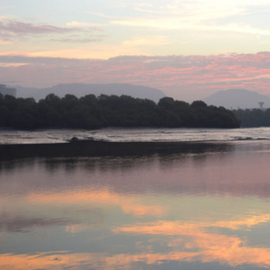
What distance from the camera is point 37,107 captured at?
67.1 metres

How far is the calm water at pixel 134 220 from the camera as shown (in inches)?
273

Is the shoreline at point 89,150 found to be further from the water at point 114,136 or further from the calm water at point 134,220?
the water at point 114,136

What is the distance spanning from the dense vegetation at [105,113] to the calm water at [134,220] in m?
48.4

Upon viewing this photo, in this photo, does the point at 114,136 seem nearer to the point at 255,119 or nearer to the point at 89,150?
the point at 89,150

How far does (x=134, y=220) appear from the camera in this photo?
30.3ft

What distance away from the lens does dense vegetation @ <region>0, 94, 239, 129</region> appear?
6406 cm

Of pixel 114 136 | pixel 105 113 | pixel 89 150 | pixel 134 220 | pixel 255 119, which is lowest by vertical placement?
pixel 134 220

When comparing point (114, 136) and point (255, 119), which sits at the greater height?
point (255, 119)

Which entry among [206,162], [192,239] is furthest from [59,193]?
[206,162]

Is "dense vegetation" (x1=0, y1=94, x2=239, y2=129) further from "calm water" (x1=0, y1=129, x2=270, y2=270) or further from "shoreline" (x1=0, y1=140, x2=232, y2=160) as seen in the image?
"calm water" (x1=0, y1=129, x2=270, y2=270)

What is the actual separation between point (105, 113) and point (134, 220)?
222 ft

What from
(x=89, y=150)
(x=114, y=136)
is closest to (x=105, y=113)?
(x=114, y=136)

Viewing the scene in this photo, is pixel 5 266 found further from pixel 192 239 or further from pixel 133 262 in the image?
pixel 192 239

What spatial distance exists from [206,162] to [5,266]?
15053mm
